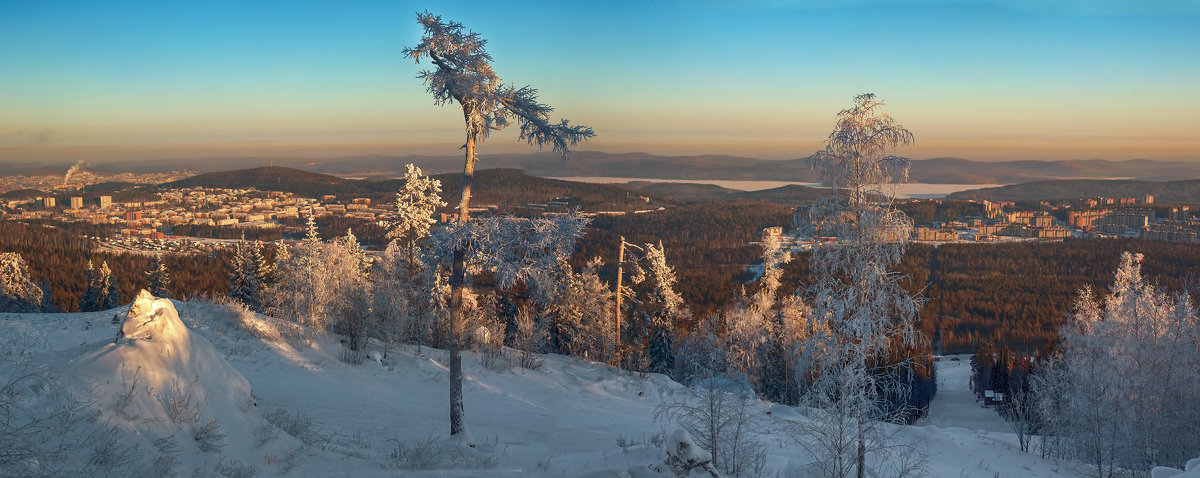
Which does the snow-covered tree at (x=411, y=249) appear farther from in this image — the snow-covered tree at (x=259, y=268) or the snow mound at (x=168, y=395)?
the snow mound at (x=168, y=395)

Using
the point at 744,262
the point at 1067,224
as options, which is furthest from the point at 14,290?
the point at 1067,224

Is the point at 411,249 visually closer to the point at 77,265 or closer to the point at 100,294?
the point at 100,294

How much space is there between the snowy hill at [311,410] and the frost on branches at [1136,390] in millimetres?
2474

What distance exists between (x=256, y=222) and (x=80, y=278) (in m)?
51.8

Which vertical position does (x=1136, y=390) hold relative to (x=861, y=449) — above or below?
below

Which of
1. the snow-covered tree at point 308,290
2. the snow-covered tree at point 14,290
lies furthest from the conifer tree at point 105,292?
the snow-covered tree at point 308,290

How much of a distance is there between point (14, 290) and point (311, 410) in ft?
111

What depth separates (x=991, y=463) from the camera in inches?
539

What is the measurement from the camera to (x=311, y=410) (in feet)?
35.2

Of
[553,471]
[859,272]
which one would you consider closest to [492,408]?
[553,471]

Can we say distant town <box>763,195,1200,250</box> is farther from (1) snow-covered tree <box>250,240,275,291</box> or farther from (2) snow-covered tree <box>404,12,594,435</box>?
(2) snow-covered tree <box>404,12,594,435</box>

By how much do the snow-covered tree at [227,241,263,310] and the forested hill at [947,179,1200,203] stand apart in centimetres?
10777

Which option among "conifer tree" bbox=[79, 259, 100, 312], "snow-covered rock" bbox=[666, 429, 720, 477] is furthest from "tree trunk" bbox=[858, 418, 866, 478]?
"conifer tree" bbox=[79, 259, 100, 312]

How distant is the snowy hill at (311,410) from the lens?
5.80m
